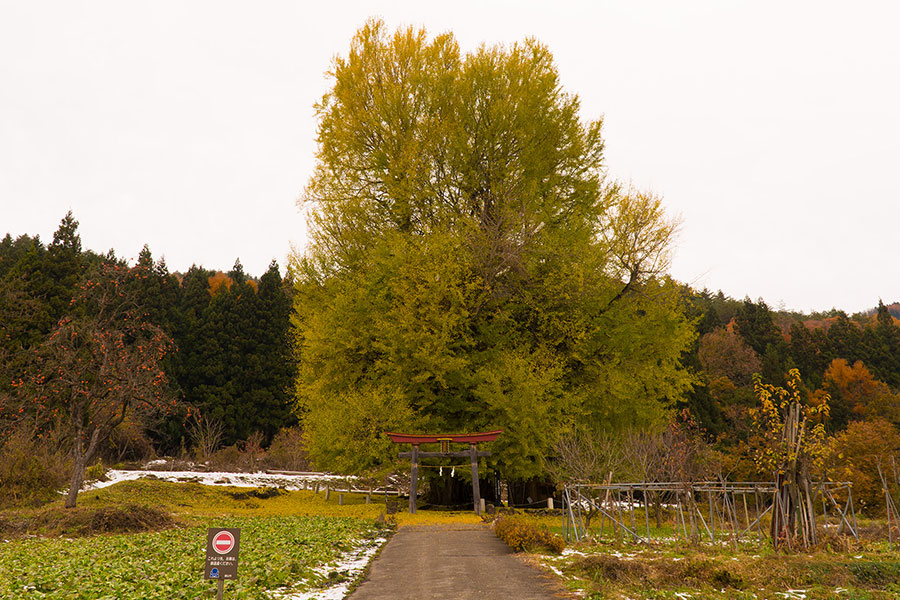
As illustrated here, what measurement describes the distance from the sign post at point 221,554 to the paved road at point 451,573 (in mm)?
2548

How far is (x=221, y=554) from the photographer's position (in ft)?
24.1

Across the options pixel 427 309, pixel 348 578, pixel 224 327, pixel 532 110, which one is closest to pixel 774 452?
pixel 348 578

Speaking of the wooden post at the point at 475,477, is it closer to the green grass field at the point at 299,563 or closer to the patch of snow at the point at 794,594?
the green grass field at the point at 299,563

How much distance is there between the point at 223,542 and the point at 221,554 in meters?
0.13

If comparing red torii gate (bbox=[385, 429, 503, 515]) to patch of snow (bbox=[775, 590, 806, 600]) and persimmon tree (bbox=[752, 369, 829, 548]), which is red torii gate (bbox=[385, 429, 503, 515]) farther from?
patch of snow (bbox=[775, 590, 806, 600])

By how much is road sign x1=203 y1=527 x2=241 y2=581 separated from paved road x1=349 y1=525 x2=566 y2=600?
8.39ft

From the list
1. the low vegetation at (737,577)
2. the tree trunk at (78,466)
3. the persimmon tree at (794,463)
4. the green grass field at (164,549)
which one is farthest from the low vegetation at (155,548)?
the persimmon tree at (794,463)

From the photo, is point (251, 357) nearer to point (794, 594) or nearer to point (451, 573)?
point (451, 573)

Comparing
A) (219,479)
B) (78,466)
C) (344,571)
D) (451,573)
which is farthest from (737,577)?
(219,479)

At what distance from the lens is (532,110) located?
25312 mm

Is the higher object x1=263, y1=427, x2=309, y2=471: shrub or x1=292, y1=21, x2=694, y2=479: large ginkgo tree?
x1=292, y1=21, x2=694, y2=479: large ginkgo tree

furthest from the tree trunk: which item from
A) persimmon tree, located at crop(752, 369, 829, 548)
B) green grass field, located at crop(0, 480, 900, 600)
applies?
persimmon tree, located at crop(752, 369, 829, 548)

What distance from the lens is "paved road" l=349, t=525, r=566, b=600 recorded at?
9508 millimetres

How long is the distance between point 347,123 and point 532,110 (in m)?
7.64
